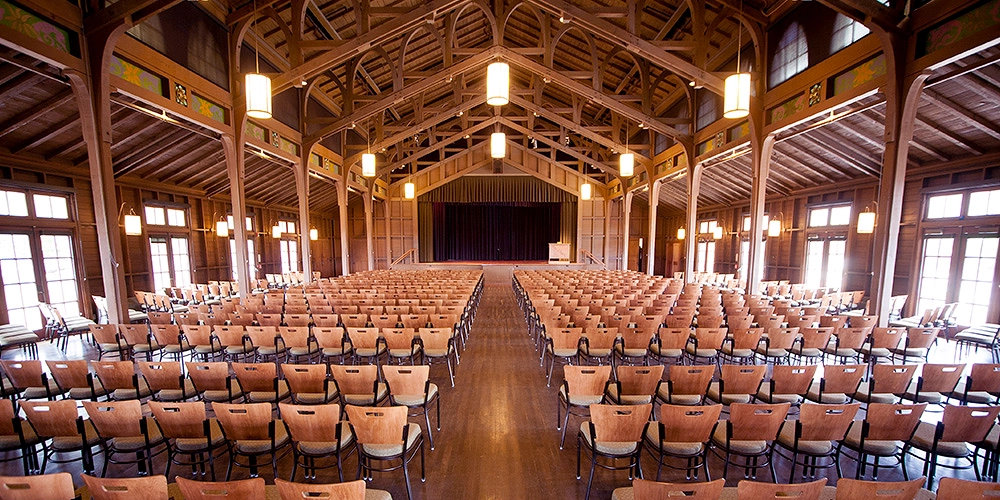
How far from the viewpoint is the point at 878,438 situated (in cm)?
329

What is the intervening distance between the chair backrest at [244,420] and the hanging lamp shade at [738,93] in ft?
25.8

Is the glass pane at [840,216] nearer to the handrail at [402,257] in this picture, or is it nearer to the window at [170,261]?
the handrail at [402,257]

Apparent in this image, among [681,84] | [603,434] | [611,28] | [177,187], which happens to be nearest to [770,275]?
[681,84]

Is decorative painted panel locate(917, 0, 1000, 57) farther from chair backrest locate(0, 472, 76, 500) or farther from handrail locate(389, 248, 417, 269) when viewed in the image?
handrail locate(389, 248, 417, 269)

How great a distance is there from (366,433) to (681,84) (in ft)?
48.6

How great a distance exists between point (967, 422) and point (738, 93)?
5428 millimetres

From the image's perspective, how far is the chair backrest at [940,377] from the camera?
4070 millimetres

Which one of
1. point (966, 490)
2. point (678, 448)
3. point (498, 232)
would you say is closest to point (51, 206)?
point (678, 448)

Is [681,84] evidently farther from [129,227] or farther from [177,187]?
[177,187]

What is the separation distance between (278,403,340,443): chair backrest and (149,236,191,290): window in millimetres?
12957

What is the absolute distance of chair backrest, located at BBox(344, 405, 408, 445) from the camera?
3023 millimetres

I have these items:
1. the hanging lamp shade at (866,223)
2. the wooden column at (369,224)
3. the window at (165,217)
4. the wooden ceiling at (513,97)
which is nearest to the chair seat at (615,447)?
the wooden ceiling at (513,97)

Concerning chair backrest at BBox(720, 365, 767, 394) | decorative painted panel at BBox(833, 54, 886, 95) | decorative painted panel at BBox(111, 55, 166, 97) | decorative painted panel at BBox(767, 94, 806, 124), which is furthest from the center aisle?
decorative painted panel at BBox(767, 94, 806, 124)

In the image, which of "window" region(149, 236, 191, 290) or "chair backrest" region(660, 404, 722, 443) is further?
"window" region(149, 236, 191, 290)
